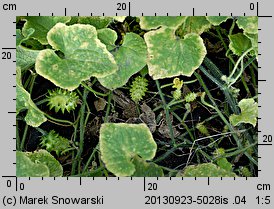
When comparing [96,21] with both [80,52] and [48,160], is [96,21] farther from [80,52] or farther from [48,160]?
[48,160]

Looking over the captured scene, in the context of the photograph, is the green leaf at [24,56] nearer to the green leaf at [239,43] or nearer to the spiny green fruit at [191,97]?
the spiny green fruit at [191,97]

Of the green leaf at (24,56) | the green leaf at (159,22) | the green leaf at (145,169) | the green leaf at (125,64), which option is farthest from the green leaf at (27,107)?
the green leaf at (159,22)

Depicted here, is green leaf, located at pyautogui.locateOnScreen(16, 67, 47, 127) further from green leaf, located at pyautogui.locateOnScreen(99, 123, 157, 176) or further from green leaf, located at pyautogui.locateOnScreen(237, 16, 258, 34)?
green leaf, located at pyautogui.locateOnScreen(237, 16, 258, 34)

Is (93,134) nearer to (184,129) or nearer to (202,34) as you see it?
(184,129)

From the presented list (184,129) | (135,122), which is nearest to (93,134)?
(135,122)

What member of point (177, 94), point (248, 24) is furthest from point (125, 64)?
point (248, 24)

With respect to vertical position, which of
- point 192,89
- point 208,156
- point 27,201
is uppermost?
point 192,89

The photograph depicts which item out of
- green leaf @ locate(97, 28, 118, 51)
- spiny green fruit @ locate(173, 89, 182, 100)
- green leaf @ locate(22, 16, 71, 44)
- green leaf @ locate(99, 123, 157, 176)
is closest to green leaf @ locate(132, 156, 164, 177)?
green leaf @ locate(99, 123, 157, 176)
